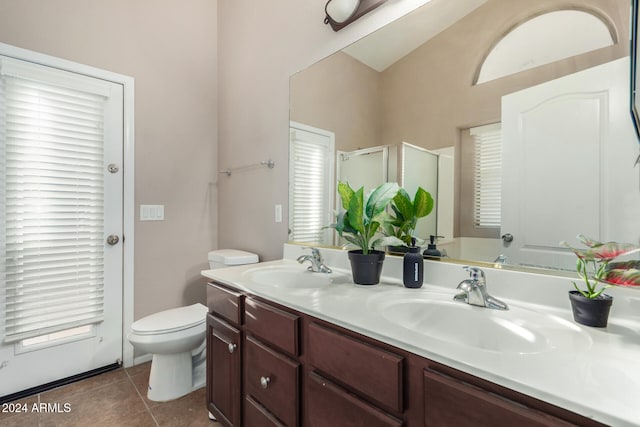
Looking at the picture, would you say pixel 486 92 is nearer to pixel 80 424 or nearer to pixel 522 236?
pixel 522 236

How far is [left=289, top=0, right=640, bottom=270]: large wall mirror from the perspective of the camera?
84cm

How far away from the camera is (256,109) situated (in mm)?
2160

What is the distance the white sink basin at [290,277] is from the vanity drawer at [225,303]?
0.12 metres

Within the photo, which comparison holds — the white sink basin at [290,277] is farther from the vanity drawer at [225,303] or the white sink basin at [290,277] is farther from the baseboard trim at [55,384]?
the baseboard trim at [55,384]

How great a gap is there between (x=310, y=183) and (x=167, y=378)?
1440 mm

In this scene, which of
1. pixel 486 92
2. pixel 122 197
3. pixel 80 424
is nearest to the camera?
pixel 486 92

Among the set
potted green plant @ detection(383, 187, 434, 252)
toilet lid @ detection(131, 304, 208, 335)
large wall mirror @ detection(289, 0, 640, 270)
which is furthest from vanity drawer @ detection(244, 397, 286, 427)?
large wall mirror @ detection(289, 0, 640, 270)

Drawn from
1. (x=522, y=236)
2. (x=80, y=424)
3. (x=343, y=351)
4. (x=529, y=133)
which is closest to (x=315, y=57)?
(x=529, y=133)

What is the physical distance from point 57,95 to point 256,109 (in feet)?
4.02

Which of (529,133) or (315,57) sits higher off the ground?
(315,57)

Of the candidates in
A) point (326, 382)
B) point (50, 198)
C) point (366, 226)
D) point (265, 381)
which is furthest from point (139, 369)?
point (366, 226)

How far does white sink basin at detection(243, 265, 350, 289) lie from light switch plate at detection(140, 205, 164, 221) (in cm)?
115

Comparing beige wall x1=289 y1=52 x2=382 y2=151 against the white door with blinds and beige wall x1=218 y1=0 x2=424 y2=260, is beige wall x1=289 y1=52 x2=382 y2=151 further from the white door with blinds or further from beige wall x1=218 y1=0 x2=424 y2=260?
the white door with blinds

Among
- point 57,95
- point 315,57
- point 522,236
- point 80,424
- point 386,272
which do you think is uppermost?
point 315,57
